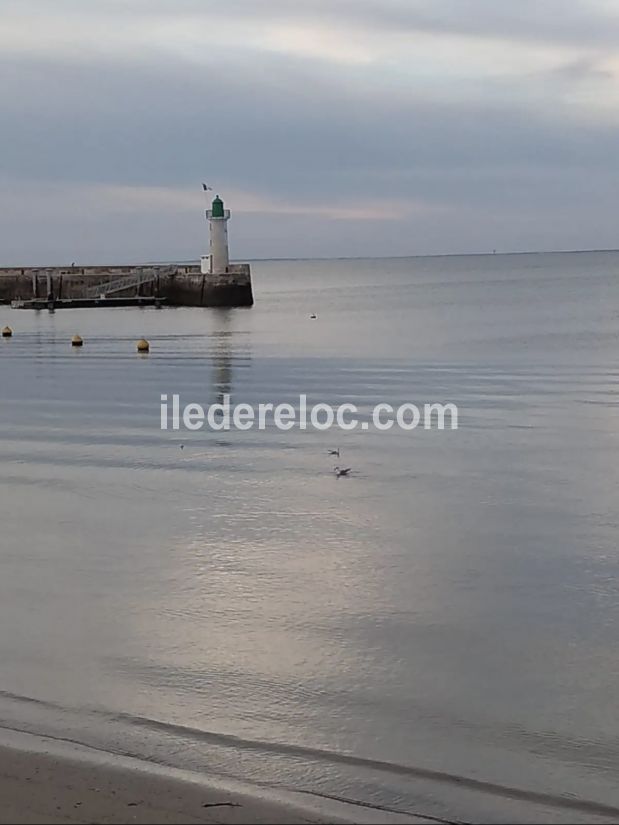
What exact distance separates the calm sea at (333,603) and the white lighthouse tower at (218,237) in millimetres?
35243

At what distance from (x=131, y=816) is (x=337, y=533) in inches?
238

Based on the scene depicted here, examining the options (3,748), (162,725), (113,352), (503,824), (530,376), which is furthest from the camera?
(113,352)

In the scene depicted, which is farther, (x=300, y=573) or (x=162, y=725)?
(x=300, y=573)

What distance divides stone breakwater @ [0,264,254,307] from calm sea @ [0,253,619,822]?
35.9 metres

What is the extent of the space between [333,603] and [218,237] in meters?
46.6

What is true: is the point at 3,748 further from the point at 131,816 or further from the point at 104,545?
the point at 104,545

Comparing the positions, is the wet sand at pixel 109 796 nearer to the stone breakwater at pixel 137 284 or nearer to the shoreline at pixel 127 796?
the shoreline at pixel 127 796

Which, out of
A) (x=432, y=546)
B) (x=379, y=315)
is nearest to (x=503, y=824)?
(x=432, y=546)

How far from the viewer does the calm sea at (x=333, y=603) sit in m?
5.66

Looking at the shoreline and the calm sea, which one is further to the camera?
the calm sea

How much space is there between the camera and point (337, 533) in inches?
407

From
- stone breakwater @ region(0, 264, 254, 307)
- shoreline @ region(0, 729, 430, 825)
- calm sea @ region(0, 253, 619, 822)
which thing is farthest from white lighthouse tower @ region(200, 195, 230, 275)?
shoreline @ region(0, 729, 430, 825)

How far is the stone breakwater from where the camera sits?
54750 mm

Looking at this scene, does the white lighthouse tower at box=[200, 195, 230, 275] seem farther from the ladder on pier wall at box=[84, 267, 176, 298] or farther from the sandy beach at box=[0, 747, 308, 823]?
the sandy beach at box=[0, 747, 308, 823]
